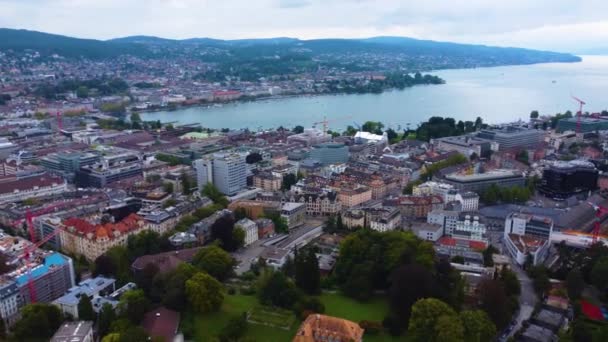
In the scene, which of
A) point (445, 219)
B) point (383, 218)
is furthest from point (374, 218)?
point (445, 219)

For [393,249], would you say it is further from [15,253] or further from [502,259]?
[15,253]

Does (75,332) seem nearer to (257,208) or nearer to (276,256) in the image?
(276,256)

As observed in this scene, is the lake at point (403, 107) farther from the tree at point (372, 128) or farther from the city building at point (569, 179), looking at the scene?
the city building at point (569, 179)

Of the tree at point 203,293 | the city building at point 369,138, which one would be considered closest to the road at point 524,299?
the tree at point 203,293

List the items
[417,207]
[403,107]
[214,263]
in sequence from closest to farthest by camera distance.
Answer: [214,263], [417,207], [403,107]

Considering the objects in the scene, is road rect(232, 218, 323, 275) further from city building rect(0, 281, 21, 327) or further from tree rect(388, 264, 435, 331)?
city building rect(0, 281, 21, 327)

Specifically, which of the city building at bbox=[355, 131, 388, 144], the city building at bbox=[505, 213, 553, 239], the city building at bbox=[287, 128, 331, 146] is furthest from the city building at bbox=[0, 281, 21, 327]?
the city building at bbox=[355, 131, 388, 144]

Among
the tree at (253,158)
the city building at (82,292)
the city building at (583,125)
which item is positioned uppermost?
the city building at (583,125)
